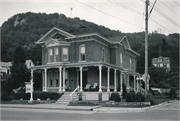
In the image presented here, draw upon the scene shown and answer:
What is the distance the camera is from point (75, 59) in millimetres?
31672

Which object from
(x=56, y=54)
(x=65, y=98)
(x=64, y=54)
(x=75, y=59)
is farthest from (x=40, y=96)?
(x=75, y=59)

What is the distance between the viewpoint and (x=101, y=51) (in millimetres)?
31953

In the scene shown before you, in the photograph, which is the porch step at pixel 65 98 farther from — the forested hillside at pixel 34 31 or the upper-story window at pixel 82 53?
the forested hillside at pixel 34 31

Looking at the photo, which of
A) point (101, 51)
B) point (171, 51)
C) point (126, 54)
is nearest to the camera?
point (101, 51)

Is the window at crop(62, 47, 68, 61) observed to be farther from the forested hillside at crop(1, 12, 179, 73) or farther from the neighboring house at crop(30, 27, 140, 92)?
the forested hillside at crop(1, 12, 179, 73)

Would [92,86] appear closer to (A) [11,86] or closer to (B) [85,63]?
(B) [85,63]

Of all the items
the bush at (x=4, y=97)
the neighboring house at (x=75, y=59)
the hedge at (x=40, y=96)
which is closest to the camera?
the hedge at (x=40, y=96)

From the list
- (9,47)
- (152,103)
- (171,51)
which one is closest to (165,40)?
(171,51)

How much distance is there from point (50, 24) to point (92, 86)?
39975mm

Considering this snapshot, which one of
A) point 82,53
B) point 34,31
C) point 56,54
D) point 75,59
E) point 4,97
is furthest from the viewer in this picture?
point 34,31

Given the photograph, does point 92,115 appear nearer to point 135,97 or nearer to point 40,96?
point 135,97

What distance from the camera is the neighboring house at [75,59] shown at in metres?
30.5

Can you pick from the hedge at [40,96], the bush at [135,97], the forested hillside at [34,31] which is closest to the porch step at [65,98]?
the hedge at [40,96]

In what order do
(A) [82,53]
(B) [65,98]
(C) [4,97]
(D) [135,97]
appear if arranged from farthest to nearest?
(A) [82,53]
(C) [4,97]
(B) [65,98]
(D) [135,97]
